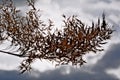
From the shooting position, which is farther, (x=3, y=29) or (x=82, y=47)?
(x=3, y=29)

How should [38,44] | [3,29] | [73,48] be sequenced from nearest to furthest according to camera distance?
[73,48] → [38,44] → [3,29]

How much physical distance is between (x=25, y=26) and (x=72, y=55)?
11.6 feet

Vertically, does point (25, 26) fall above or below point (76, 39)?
above

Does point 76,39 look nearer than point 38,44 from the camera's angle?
Yes

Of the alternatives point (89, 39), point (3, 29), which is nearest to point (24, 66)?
point (3, 29)

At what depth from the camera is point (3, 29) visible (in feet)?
65.7

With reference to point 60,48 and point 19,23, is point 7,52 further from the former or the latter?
point 60,48

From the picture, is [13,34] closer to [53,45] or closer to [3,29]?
[3,29]

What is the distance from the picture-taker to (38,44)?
18766 millimetres

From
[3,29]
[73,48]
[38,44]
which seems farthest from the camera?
[3,29]

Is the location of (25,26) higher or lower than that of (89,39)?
higher

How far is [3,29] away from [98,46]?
5838mm

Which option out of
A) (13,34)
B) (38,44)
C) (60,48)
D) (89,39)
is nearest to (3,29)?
(13,34)

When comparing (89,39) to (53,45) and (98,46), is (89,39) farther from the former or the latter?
(53,45)
